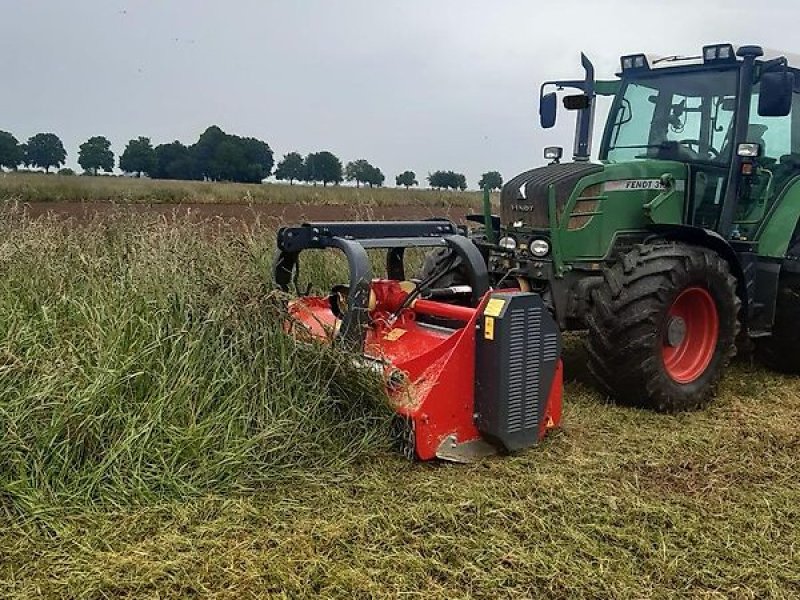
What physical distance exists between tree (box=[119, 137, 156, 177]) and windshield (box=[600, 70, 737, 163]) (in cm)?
1539

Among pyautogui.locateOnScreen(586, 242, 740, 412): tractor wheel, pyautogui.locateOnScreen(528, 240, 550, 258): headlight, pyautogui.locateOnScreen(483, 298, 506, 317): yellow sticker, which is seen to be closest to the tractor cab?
pyautogui.locateOnScreen(586, 242, 740, 412): tractor wheel

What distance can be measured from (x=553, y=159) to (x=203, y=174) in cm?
1841

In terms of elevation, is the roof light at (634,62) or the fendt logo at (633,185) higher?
the roof light at (634,62)

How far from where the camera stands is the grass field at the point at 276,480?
115 inches

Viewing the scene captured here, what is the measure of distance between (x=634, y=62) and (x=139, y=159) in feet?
54.2

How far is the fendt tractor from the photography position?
4.02m

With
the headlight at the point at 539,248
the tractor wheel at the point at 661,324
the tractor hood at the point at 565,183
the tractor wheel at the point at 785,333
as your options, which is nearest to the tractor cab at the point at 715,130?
the tractor hood at the point at 565,183

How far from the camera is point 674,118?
5938 millimetres

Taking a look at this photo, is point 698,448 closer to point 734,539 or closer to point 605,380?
point 605,380

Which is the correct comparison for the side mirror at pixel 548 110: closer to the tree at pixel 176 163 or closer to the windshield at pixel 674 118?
the windshield at pixel 674 118

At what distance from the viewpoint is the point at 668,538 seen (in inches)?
128

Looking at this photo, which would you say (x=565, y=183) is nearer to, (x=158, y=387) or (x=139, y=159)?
(x=158, y=387)

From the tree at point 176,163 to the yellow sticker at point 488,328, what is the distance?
757 inches

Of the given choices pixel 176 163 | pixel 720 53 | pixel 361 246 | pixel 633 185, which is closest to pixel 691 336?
pixel 633 185
